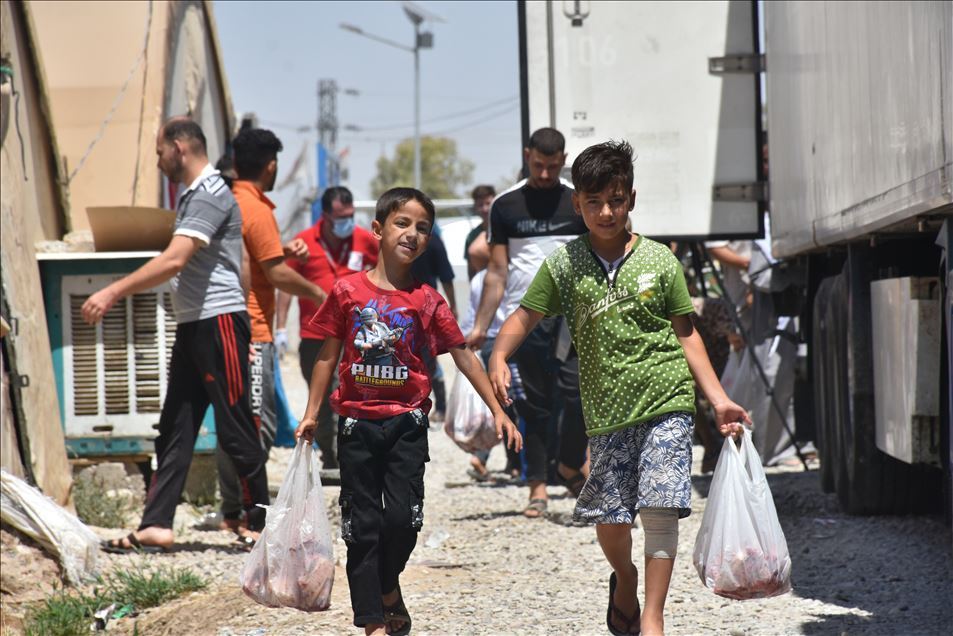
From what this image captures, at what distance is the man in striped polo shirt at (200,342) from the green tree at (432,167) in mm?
82886

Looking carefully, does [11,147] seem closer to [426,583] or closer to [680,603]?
[426,583]

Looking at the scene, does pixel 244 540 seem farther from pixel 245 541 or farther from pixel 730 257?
pixel 730 257

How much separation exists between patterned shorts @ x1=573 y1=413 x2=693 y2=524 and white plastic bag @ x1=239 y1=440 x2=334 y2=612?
0.83 m

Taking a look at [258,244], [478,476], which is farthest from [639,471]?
[478,476]

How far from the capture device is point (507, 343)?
4.83 metres

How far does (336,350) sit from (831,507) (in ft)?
13.8

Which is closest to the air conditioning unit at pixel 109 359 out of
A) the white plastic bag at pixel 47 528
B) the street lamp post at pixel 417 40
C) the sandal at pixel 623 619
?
the white plastic bag at pixel 47 528

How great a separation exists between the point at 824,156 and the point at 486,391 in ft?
12.0

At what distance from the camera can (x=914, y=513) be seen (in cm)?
750

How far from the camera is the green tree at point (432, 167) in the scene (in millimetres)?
91438

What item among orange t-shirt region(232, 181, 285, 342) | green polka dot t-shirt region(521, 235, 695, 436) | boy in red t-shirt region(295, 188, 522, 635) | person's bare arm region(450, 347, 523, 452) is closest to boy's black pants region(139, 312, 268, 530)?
orange t-shirt region(232, 181, 285, 342)

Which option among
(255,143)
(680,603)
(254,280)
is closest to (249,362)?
(254,280)

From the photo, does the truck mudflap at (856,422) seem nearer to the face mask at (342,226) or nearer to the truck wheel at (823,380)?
the truck wheel at (823,380)

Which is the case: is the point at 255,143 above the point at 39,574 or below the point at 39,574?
above
